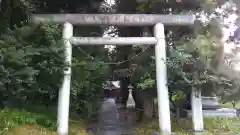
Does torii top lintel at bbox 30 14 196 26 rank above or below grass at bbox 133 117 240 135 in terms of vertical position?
above

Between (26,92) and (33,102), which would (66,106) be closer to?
(26,92)

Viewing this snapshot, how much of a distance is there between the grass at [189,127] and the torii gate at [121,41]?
694mm

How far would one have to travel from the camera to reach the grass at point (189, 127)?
1098cm

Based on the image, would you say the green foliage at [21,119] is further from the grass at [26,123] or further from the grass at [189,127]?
the grass at [189,127]

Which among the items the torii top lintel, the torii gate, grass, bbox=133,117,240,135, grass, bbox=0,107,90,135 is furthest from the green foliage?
grass, bbox=133,117,240,135

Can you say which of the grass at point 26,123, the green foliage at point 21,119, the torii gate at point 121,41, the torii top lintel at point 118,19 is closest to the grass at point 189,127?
the torii gate at point 121,41

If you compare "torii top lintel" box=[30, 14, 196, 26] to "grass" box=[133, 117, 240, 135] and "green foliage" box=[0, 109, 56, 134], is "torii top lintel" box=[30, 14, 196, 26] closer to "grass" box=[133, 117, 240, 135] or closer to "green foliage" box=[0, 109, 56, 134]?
"green foliage" box=[0, 109, 56, 134]

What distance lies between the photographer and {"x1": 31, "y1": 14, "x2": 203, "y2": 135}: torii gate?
9766mm

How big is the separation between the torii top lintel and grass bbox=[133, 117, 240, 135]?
162 inches

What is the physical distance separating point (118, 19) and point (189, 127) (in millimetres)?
5171

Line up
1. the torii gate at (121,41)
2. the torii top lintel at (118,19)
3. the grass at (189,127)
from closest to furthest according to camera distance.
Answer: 1. the torii gate at (121,41)
2. the torii top lintel at (118,19)
3. the grass at (189,127)

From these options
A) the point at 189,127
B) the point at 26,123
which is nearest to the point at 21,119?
the point at 26,123

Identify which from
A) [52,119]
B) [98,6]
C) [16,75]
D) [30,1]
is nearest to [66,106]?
[52,119]

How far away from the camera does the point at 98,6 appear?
13219mm
